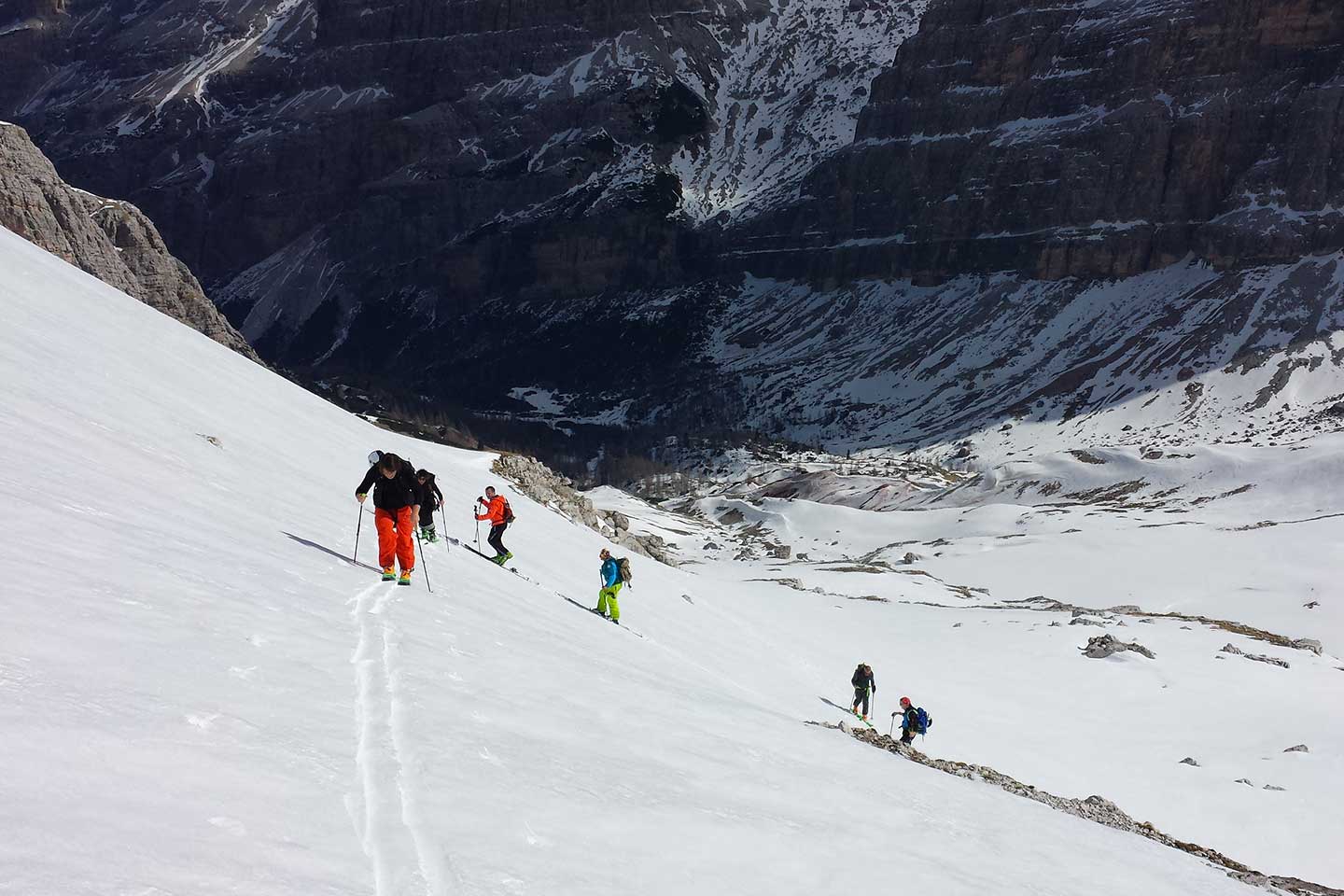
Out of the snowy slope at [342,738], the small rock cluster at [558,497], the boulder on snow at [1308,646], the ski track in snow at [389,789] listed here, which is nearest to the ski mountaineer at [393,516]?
the snowy slope at [342,738]

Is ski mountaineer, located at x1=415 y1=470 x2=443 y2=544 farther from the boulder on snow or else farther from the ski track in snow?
the boulder on snow

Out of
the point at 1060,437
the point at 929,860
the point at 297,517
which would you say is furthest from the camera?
Result: the point at 1060,437

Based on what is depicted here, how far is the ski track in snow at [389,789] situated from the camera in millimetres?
5301

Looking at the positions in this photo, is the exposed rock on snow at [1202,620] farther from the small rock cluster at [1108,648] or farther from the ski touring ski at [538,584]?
the ski touring ski at [538,584]

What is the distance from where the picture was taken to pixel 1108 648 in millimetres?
35969

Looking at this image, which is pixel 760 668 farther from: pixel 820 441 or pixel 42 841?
pixel 820 441

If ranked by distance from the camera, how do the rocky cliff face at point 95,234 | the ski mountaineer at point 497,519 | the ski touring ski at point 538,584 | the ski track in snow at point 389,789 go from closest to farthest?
1. the ski track in snow at point 389,789
2. the ski touring ski at point 538,584
3. the ski mountaineer at point 497,519
4. the rocky cliff face at point 95,234

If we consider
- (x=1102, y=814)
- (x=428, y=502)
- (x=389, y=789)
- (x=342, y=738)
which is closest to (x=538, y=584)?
(x=428, y=502)

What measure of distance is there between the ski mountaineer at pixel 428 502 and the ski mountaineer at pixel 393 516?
1.15 metres

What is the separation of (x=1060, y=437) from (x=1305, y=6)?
9400 cm

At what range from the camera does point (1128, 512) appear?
92.8 metres

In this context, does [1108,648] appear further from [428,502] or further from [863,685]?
[428,502]

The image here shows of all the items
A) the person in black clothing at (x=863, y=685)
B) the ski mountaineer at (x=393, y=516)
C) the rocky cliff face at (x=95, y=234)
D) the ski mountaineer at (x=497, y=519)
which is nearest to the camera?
the ski mountaineer at (x=393, y=516)

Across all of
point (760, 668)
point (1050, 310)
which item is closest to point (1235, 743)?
point (760, 668)
